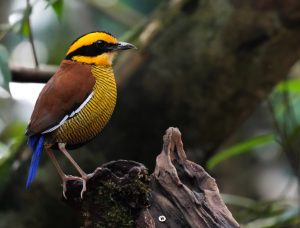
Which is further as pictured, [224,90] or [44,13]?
[44,13]

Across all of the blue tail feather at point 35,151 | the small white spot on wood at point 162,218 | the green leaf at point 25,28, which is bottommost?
the blue tail feather at point 35,151

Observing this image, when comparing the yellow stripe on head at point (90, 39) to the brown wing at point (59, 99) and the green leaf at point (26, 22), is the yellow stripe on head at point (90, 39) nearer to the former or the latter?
the brown wing at point (59, 99)

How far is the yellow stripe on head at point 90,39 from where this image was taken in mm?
4422

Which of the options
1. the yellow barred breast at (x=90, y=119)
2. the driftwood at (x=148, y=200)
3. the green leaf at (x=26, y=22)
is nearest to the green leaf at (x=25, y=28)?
the green leaf at (x=26, y=22)

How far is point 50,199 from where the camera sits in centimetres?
569

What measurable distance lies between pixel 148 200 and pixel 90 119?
622mm

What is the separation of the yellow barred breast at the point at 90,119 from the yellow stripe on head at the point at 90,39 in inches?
12.0

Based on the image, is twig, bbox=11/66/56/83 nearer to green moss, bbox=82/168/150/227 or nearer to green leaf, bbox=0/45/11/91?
green leaf, bbox=0/45/11/91

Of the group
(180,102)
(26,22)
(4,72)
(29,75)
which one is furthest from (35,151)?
(180,102)

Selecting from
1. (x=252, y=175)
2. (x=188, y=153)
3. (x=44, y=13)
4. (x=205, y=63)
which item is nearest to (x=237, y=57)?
(x=205, y=63)

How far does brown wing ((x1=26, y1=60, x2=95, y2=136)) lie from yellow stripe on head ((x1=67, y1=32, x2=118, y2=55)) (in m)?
0.23

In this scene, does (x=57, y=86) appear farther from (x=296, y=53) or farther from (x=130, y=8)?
(x=130, y=8)

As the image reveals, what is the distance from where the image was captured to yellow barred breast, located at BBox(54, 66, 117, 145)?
4105 mm

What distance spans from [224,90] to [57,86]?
1.99 meters
